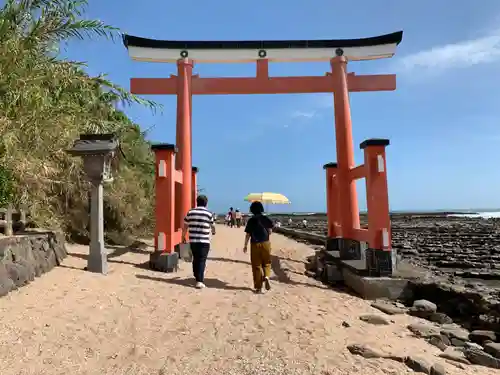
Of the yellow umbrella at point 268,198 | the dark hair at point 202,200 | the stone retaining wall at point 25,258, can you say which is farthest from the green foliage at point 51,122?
the yellow umbrella at point 268,198

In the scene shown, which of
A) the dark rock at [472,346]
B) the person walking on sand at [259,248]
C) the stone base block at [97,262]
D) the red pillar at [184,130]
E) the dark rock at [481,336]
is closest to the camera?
the dark rock at [472,346]

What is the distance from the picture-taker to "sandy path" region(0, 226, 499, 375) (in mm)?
3297

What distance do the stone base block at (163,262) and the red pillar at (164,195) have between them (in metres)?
0.16

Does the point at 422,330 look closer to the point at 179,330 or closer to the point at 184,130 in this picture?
the point at 179,330

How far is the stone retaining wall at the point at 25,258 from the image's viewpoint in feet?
15.4

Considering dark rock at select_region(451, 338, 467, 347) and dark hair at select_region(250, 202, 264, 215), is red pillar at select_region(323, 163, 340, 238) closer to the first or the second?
dark hair at select_region(250, 202, 264, 215)

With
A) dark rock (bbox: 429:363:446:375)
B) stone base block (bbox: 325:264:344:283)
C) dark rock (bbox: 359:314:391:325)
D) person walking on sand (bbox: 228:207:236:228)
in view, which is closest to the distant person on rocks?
person walking on sand (bbox: 228:207:236:228)

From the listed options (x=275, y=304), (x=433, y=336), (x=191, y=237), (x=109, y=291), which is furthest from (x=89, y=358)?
(x=433, y=336)

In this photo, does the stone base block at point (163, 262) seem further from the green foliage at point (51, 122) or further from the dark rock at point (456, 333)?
the dark rock at point (456, 333)

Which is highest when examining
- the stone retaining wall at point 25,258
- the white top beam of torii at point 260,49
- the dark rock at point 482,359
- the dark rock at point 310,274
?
the white top beam of torii at point 260,49

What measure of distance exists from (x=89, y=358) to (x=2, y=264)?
82.7 inches

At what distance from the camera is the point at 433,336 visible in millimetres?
4594

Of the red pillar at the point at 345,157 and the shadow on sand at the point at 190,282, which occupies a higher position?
the red pillar at the point at 345,157

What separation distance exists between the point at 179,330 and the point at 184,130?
6.19 meters
